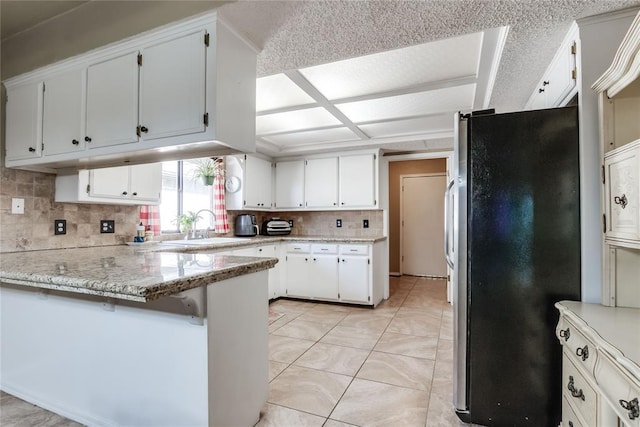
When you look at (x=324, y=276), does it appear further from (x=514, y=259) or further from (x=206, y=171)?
(x=514, y=259)

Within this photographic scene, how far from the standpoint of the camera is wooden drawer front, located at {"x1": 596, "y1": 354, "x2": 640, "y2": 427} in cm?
82

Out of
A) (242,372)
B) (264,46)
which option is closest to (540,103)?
(264,46)

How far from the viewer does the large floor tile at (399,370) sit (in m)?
2.05

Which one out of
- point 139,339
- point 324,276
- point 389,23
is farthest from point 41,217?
point 324,276

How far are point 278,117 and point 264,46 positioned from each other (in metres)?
1.37

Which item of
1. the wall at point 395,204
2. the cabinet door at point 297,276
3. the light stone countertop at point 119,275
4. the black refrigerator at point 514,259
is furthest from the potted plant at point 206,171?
the wall at point 395,204

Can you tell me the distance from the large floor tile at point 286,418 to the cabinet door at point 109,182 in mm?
1908

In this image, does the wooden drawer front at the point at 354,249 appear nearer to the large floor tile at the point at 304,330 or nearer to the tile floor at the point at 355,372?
the tile floor at the point at 355,372

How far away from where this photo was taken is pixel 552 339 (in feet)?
4.99

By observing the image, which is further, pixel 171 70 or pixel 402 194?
pixel 402 194

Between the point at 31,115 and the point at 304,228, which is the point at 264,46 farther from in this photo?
the point at 304,228

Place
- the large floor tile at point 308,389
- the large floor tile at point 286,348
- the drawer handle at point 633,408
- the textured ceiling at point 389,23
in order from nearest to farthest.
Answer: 1. the drawer handle at point 633,408
2. the textured ceiling at point 389,23
3. the large floor tile at point 308,389
4. the large floor tile at point 286,348

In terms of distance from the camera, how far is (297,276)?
4164mm

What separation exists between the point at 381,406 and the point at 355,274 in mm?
2097
